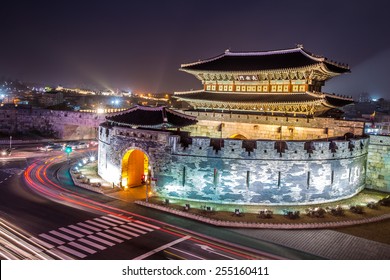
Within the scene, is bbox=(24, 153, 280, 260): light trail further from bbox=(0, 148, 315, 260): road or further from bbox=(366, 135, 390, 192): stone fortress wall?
bbox=(366, 135, 390, 192): stone fortress wall

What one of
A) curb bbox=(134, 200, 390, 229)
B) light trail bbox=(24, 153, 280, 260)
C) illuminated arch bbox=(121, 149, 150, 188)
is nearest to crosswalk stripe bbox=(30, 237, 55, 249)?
light trail bbox=(24, 153, 280, 260)

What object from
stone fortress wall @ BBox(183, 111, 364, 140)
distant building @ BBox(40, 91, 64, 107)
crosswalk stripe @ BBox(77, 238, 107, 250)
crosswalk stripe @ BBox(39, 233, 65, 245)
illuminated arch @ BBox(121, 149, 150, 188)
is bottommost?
crosswalk stripe @ BBox(77, 238, 107, 250)

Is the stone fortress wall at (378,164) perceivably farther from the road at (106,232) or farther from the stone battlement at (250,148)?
the road at (106,232)

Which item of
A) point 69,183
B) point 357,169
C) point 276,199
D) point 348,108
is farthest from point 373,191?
point 348,108

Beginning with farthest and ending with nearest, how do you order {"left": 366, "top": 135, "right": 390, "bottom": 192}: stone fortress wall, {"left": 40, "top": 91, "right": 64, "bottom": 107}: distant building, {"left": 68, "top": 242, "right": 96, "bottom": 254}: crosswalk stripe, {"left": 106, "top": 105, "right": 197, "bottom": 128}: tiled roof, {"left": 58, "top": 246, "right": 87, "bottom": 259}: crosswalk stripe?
{"left": 40, "top": 91, "right": 64, "bottom": 107}: distant building → {"left": 366, "top": 135, "right": 390, "bottom": 192}: stone fortress wall → {"left": 106, "top": 105, "right": 197, "bottom": 128}: tiled roof → {"left": 68, "top": 242, "right": 96, "bottom": 254}: crosswalk stripe → {"left": 58, "top": 246, "right": 87, "bottom": 259}: crosswalk stripe

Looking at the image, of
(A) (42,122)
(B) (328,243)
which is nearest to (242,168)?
(B) (328,243)

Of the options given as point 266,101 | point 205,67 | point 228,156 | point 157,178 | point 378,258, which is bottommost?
point 378,258

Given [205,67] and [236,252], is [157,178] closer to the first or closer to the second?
[236,252]
